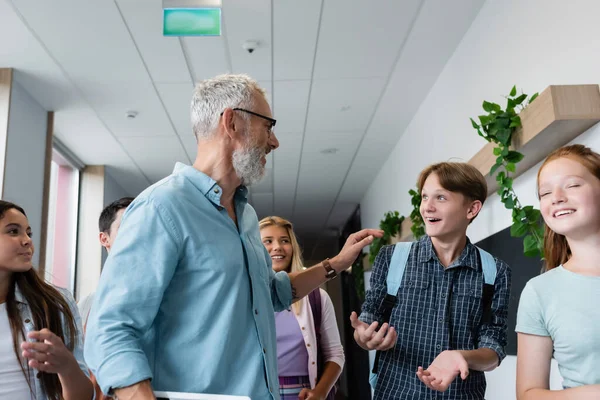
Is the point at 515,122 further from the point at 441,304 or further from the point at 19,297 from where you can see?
the point at 19,297

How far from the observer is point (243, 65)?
16.3 ft

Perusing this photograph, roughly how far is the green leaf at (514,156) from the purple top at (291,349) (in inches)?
55.2

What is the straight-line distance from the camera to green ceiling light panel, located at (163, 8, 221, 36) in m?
3.82

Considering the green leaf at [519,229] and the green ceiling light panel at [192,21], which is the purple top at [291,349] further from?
the green ceiling light panel at [192,21]

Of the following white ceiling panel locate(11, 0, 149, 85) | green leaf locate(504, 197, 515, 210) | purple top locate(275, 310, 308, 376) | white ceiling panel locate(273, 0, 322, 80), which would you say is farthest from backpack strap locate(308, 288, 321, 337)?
white ceiling panel locate(11, 0, 149, 85)

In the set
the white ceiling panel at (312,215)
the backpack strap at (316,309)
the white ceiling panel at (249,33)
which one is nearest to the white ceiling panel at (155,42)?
the white ceiling panel at (249,33)

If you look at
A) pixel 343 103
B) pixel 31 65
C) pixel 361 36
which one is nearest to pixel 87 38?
pixel 31 65

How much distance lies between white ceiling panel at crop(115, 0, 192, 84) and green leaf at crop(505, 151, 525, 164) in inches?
92.9

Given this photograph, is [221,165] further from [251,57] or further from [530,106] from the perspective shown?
[251,57]

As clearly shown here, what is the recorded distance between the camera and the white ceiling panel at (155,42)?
161 inches

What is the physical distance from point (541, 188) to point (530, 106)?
5.49 feet

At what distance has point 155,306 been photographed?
142 cm

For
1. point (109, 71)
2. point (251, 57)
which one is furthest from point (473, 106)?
point (109, 71)

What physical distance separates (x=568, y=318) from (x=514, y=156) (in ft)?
6.50
